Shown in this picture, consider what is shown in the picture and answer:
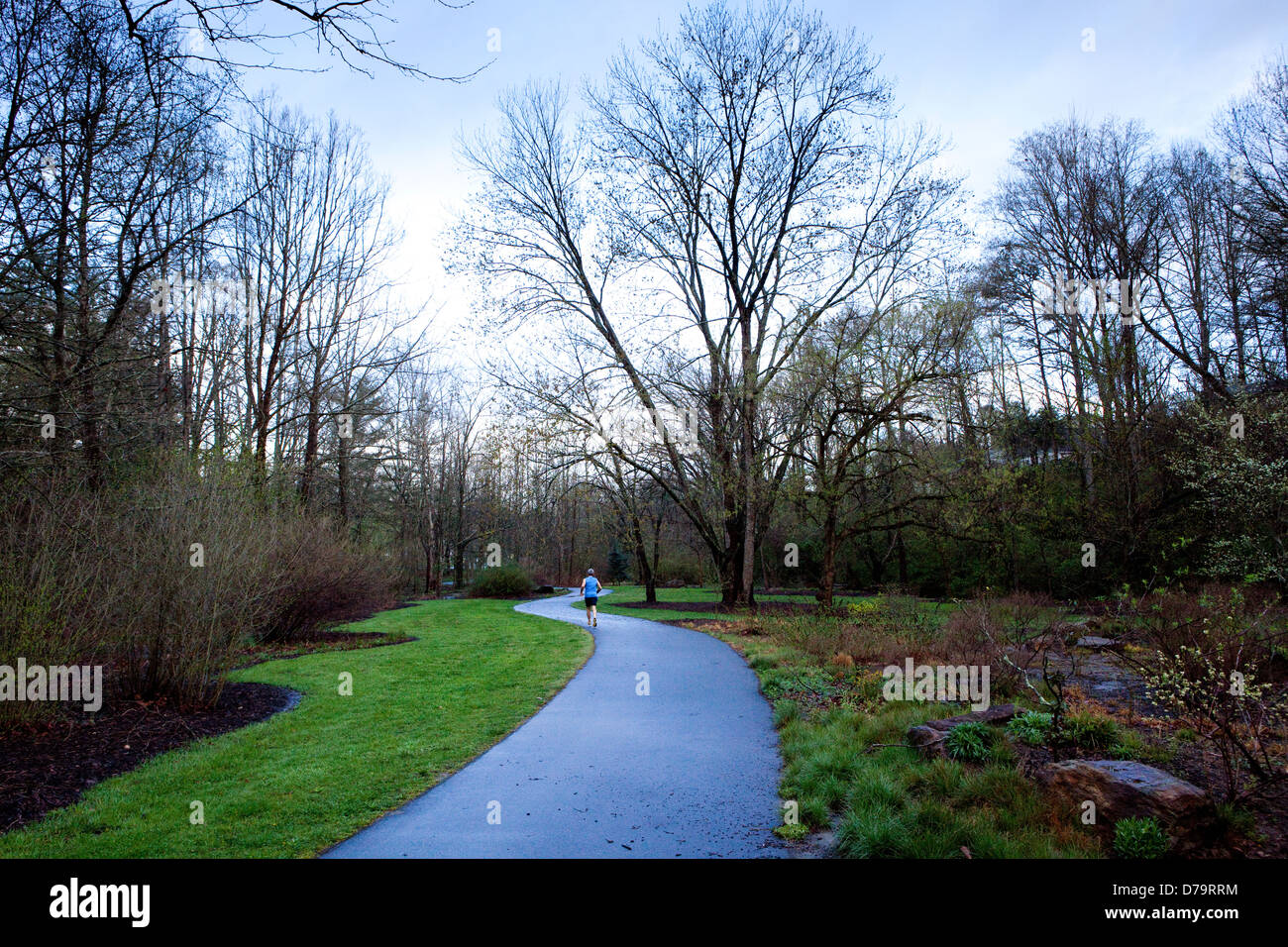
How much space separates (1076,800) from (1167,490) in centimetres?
2058

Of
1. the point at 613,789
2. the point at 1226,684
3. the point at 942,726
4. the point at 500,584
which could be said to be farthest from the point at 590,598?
the point at 1226,684

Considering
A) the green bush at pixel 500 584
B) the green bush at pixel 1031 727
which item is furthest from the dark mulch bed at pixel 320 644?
the green bush at pixel 500 584

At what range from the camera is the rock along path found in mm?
4387

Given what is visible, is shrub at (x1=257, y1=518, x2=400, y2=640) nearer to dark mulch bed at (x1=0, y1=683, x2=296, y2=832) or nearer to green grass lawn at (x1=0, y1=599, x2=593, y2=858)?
green grass lawn at (x1=0, y1=599, x2=593, y2=858)

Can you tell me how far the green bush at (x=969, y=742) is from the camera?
5.21m

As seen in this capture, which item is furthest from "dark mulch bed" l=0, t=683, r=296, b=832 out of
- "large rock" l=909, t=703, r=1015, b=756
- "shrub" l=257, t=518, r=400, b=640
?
"large rock" l=909, t=703, r=1015, b=756

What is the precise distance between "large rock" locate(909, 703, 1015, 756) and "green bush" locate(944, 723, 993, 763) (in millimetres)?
83

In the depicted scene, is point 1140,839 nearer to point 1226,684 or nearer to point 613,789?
point 1226,684

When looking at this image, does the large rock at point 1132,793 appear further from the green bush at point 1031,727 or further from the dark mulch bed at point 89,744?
the dark mulch bed at point 89,744

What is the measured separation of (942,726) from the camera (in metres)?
6.06

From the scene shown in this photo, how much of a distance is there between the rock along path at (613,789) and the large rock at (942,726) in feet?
4.23
